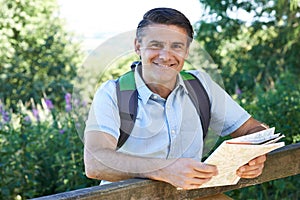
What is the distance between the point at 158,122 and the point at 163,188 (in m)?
0.25

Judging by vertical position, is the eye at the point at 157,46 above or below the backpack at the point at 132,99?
above

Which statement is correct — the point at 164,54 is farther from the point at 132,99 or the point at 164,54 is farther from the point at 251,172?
the point at 251,172

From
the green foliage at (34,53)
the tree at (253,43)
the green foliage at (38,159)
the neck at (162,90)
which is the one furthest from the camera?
the green foliage at (34,53)

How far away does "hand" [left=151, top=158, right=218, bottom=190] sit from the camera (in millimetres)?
1469

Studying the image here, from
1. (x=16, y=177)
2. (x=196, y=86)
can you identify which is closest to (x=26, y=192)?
(x=16, y=177)

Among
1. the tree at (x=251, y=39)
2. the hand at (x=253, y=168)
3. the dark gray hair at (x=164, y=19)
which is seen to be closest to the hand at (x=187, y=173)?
the hand at (x=253, y=168)

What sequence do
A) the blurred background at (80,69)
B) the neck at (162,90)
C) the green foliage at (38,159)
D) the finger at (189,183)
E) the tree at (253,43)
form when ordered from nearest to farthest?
the finger at (189,183), the neck at (162,90), the blurred background at (80,69), the green foliage at (38,159), the tree at (253,43)

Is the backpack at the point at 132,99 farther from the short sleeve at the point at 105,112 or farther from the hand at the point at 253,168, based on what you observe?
the hand at the point at 253,168

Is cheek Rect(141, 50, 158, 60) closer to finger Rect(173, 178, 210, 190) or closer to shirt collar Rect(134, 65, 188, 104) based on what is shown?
shirt collar Rect(134, 65, 188, 104)

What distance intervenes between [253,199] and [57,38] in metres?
4.58

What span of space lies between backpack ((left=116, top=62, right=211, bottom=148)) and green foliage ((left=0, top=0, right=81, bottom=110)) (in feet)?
16.5

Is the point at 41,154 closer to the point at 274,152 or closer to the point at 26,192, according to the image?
the point at 26,192

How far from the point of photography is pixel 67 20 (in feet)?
24.6

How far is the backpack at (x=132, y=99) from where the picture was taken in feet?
5.44
